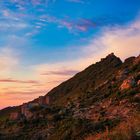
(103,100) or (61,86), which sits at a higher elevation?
(61,86)

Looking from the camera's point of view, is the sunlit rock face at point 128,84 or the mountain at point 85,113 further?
the sunlit rock face at point 128,84

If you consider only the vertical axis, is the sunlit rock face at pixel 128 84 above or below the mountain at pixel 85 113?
above

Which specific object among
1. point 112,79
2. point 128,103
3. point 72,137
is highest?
point 112,79

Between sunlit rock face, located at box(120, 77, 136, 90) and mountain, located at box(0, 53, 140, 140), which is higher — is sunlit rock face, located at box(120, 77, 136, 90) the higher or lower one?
the higher one

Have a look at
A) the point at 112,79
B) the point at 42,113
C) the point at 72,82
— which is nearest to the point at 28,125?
the point at 42,113

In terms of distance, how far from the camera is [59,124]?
6700cm

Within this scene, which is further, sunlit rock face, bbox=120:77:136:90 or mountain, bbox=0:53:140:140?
sunlit rock face, bbox=120:77:136:90

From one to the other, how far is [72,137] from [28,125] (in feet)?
70.2

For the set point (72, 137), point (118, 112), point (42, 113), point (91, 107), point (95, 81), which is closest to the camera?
point (72, 137)

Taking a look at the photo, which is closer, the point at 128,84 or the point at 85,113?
the point at 85,113

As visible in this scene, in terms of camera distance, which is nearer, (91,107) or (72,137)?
(72,137)

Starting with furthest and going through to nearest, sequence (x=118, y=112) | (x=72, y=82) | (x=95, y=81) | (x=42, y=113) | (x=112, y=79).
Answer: (x=72, y=82), (x=95, y=81), (x=112, y=79), (x=42, y=113), (x=118, y=112)

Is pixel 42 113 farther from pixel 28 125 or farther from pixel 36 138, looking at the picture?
pixel 36 138

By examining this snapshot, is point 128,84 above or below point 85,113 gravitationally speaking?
above
